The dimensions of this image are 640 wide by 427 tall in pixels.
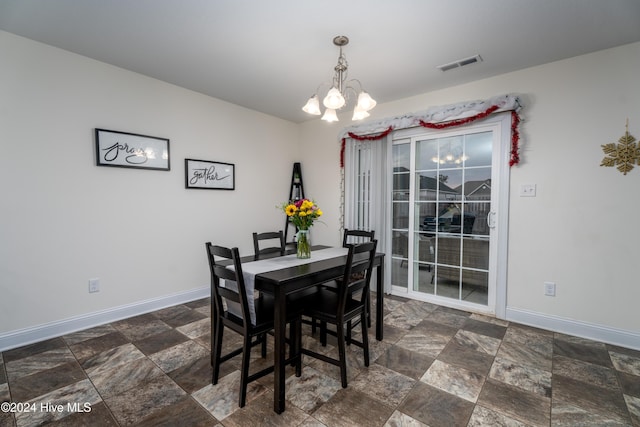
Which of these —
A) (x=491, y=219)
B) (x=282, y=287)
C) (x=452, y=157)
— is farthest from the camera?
(x=452, y=157)

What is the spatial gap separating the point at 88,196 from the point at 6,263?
785 mm

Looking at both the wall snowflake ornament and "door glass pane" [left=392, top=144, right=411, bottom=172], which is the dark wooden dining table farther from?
the wall snowflake ornament

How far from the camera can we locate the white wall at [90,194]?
2426mm

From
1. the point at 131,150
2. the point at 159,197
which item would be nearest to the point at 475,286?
the point at 159,197

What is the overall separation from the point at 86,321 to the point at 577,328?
4648 mm

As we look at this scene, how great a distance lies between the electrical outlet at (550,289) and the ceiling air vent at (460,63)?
2263 mm

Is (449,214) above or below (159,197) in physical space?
below

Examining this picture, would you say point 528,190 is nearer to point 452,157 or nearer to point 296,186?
point 452,157

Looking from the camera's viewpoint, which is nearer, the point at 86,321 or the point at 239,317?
the point at 239,317

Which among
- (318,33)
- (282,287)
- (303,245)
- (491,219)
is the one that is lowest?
(282,287)

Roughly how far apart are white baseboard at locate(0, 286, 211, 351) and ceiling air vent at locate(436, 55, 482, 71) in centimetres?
376

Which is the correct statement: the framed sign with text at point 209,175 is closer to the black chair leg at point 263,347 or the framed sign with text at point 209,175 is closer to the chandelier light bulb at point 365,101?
the black chair leg at point 263,347

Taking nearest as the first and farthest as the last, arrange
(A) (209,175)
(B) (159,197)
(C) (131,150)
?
(C) (131,150) < (B) (159,197) < (A) (209,175)

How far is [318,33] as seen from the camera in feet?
7.55
